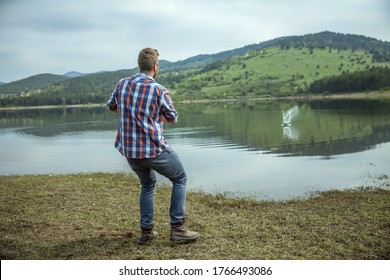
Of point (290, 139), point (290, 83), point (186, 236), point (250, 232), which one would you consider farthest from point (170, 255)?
point (290, 83)

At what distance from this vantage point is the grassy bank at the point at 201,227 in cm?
593

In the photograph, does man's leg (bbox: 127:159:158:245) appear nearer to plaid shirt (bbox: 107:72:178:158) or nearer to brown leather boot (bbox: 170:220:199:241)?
brown leather boot (bbox: 170:220:199:241)

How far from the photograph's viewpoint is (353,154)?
22.5m

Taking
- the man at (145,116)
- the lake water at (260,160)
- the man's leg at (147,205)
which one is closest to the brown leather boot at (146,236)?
the man's leg at (147,205)

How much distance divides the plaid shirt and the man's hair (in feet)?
0.45

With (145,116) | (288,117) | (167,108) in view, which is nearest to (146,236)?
(145,116)

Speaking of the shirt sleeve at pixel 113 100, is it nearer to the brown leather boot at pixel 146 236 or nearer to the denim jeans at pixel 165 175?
the denim jeans at pixel 165 175

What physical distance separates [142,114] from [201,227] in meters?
2.81

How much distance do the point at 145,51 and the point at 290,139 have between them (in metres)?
27.0

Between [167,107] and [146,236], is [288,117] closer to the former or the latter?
[146,236]

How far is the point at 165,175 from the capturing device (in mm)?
6016

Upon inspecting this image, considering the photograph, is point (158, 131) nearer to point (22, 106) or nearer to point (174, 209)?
point (174, 209)

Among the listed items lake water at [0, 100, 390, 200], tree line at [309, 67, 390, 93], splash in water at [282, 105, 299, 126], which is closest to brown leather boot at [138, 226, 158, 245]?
lake water at [0, 100, 390, 200]

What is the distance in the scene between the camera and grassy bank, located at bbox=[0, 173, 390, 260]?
5.93 m
